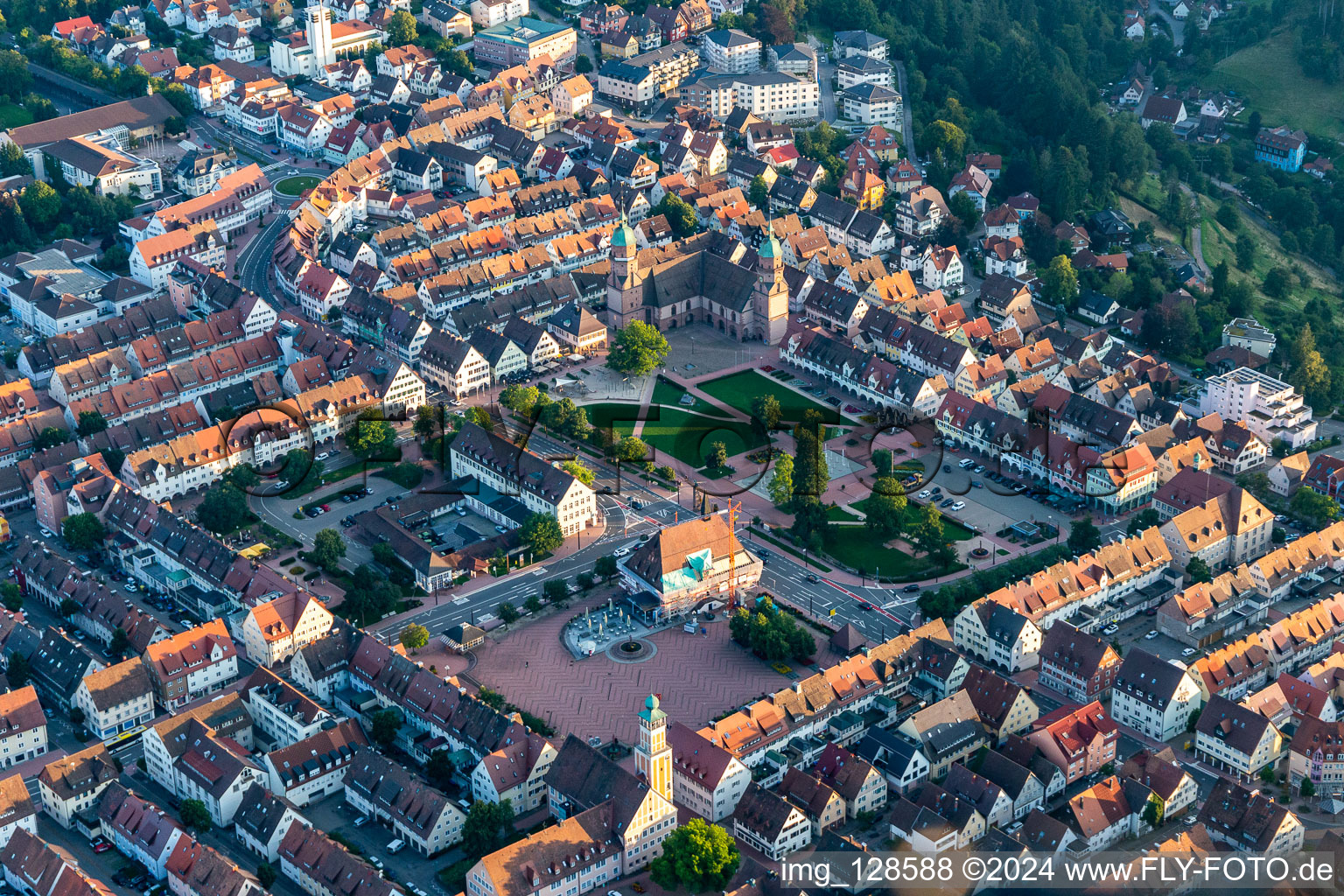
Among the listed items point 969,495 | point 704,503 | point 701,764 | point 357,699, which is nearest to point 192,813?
point 357,699

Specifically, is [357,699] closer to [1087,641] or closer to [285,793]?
[285,793]

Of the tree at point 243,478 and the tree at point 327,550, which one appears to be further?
the tree at point 243,478

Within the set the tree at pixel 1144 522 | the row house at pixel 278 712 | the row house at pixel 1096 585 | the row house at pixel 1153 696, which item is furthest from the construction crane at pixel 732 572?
the row house at pixel 278 712

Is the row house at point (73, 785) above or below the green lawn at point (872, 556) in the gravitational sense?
below

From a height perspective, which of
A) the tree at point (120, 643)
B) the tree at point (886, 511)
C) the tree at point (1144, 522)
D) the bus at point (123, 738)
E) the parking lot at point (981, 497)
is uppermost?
the tree at point (1144, 522)

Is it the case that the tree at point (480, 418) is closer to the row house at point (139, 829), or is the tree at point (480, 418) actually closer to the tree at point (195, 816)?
the tree at point (195, 816)

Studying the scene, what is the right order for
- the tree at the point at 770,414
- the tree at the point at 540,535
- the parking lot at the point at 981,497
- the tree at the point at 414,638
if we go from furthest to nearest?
the tree at the point at 770,414
the parking lot at the point at 981,497
the tree at the point at 540,535
the tree at the point at 414,638

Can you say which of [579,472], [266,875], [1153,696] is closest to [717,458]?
[579,472]
